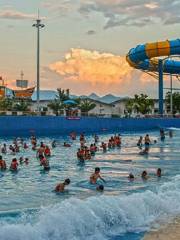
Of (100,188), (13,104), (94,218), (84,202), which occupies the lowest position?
(94,218)

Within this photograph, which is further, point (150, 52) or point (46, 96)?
point (46, 96)

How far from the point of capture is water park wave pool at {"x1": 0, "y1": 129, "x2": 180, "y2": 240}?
11.3 m

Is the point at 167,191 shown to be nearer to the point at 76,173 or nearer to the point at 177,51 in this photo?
the point at 76,173

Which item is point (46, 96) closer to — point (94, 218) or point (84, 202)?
point (84, 202)

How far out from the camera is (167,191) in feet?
53.5

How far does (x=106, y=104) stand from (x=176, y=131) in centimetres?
5156

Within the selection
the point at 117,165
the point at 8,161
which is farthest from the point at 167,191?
the point at 8,161

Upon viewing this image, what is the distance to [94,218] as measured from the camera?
1216cm

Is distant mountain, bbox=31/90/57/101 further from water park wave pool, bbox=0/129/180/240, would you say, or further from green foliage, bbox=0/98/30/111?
water park wave pool, bbox=0/129/180/240

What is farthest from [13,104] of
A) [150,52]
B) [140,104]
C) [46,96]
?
[46,96]

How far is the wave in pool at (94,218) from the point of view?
10791 mm

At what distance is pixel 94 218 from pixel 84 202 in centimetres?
99

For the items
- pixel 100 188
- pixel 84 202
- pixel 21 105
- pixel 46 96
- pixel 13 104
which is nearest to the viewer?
pixel 84 202

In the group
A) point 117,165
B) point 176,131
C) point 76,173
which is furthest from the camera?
point 176,131
